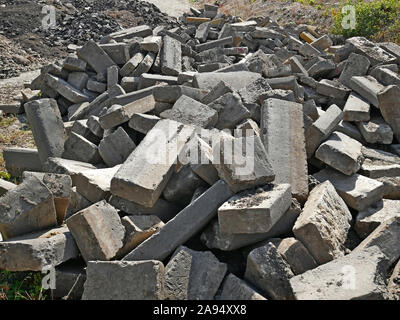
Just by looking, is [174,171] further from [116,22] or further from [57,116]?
[116,22]

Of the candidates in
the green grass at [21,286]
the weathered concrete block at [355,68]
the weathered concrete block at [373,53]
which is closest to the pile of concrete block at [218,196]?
the green grass at [21,286]

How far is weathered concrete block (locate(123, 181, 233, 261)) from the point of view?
371cm

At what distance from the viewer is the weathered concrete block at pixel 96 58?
8273 mm

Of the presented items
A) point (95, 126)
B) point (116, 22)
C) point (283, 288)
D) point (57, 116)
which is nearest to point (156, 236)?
point (283, 288)

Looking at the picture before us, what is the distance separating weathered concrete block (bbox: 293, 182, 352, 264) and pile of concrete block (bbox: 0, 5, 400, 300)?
2 centimetres

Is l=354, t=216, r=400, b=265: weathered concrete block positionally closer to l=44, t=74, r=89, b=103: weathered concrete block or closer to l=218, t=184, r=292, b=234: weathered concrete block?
l=218, t=184, r=292, b=234: weathered concrete block

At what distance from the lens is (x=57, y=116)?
20.1ft

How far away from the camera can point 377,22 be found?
12125 mm

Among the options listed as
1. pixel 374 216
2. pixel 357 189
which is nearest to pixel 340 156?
pixel 357 189

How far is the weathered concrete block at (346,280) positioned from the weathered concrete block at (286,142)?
1035 millimetres

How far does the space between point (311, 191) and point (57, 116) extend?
13.1ft

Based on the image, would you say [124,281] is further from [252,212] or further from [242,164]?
[242,164]

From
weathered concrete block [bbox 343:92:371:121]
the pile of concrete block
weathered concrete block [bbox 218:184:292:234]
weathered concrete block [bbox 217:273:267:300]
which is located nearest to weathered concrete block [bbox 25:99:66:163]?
the pile of concrete block

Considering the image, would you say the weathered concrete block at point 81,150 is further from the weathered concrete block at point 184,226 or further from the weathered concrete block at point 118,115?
the weathered concrete block at point 184,226
